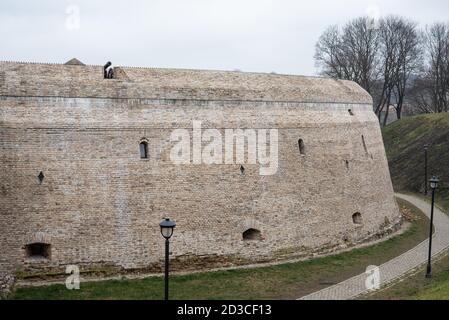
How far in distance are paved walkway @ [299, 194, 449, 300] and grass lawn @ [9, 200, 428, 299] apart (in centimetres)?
34

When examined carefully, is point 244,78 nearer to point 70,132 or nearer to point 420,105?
point 70,132

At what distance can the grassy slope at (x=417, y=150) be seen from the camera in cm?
3253

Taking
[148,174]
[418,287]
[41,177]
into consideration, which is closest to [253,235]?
[148,174]

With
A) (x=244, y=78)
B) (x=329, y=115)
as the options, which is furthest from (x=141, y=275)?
(x=329, y=115)

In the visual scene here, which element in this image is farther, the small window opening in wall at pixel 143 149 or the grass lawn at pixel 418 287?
the small window opening in wall at pixel 143 149

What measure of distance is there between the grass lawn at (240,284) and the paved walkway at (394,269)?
0.34m

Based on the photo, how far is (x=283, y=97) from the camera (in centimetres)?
1777

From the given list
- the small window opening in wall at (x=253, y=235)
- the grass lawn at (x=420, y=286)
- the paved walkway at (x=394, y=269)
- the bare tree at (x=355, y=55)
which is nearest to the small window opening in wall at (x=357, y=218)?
the paved walkway at (x=394, y=269)

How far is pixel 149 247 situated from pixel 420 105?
4143cm

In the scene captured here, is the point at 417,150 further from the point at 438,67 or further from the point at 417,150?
the point at 438,67

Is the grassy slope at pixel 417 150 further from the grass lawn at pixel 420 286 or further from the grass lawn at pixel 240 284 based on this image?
the grass lawn at pixel 240 284

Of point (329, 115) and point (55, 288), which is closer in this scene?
point (55, 288)

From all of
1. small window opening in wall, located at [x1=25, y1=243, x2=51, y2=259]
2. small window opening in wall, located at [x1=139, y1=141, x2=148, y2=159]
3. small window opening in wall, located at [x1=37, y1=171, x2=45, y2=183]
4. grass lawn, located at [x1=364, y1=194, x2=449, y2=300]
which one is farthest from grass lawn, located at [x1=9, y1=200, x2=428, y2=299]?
small window opening in wall, located at [x1=139, y1=141, x2=148, y2=159]

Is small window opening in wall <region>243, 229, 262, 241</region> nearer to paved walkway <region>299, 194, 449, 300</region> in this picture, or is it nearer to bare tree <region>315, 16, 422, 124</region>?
paved walkway <region>299, 194, 449, 300</region>
